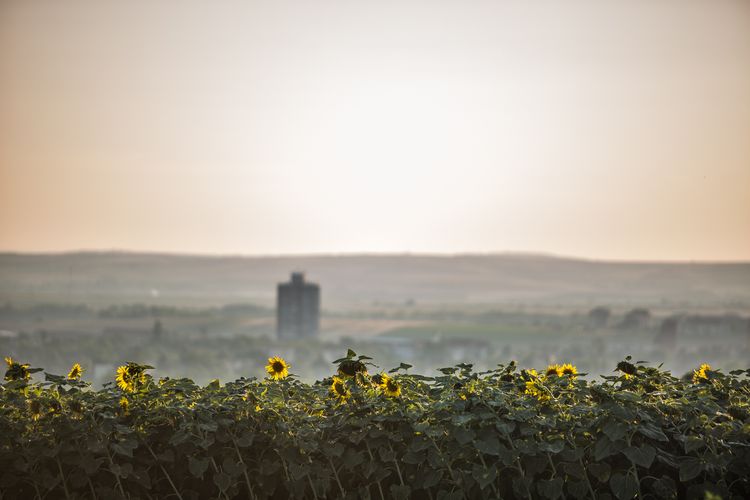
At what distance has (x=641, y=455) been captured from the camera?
7.80 feet

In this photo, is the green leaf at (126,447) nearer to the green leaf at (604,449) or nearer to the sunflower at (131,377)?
the sunflower at (131,377)

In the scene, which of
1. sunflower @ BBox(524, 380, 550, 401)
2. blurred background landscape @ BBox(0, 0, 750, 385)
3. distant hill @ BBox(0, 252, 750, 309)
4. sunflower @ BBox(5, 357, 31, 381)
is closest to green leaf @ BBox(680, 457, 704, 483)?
sunflower @ BBox(524, 380, 550, 401)

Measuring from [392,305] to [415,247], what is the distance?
15922mm

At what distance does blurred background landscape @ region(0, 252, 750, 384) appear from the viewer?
2117 inches

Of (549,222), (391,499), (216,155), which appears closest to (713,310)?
(549,222)

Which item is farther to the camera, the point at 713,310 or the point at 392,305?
the point at 392,305

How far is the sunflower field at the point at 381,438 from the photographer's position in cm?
245

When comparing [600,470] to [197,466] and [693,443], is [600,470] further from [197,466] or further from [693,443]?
[197,466]

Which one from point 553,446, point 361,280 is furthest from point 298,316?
point 553,446

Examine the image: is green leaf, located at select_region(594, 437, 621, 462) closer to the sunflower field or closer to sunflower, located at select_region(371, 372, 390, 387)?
the sunflower field

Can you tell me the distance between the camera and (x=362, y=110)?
3156 centimetres

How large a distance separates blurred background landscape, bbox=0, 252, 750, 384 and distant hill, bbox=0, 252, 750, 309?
14cm

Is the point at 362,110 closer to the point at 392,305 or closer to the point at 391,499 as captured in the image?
the point at 391,499

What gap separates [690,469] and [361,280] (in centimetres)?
6560
